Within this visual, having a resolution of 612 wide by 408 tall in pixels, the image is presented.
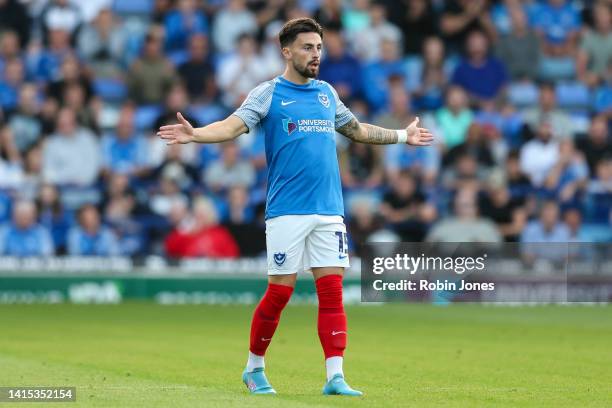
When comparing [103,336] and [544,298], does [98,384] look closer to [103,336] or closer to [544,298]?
[103,336]

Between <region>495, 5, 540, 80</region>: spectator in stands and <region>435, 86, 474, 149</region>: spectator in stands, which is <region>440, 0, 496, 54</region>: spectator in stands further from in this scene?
<region>435, 86, 474, 149</region>: spectator in stands

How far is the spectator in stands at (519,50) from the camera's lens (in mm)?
25531

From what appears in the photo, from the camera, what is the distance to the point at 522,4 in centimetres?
2673

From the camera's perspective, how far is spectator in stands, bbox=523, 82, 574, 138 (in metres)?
24.2

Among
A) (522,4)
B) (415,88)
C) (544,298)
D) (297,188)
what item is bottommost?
(544,298)

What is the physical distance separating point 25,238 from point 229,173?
136 inches

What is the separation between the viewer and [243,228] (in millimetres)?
21562

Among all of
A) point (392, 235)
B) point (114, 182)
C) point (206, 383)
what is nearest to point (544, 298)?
point (392, 235)

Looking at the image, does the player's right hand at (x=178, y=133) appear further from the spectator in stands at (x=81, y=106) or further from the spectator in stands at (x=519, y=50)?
the spectator in stands at (x=519, y=50)

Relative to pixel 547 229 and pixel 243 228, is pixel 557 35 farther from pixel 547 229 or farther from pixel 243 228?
pixel 243 228

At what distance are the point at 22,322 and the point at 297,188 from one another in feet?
26.9

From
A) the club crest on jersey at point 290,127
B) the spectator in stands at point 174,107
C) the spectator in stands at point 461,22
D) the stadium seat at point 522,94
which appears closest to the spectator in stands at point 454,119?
the stadium seat at point 522,94

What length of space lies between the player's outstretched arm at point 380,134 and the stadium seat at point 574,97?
1560cm

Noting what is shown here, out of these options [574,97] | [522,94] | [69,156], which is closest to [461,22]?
[522,94]
